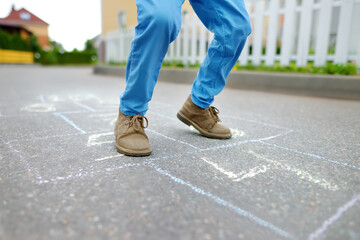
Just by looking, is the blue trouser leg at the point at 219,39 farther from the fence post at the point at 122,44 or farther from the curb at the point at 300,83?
the fence post at the point at 122,44

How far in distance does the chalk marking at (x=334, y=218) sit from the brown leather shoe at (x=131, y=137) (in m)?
0.81

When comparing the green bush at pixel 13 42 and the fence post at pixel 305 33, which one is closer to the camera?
the fence post at pixel 305 33

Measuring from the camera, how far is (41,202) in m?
0.92

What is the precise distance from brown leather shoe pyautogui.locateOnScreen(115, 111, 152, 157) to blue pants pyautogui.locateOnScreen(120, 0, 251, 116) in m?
0.04

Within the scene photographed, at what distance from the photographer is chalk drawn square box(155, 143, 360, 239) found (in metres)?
0.90

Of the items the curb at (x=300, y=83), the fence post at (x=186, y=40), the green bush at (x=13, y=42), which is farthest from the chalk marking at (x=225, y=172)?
the green bush at (x=13, y=42)

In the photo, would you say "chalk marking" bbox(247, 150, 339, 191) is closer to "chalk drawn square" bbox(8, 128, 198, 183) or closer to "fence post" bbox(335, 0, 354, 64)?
"chalk drawn square" bbox(8, 128, 198, 183)

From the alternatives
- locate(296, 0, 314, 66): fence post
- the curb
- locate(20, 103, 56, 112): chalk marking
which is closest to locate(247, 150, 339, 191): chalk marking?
locate(20, 103, 56, 112): chalk marking

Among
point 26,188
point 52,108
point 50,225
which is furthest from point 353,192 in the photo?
point 52,108

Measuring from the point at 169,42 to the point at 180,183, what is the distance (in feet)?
2.21

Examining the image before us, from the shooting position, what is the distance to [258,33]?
15.4 feet

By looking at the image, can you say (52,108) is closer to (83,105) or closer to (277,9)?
(83,105)

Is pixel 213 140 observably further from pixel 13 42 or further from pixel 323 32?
pixel 13 42

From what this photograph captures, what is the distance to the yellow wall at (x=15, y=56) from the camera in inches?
680
